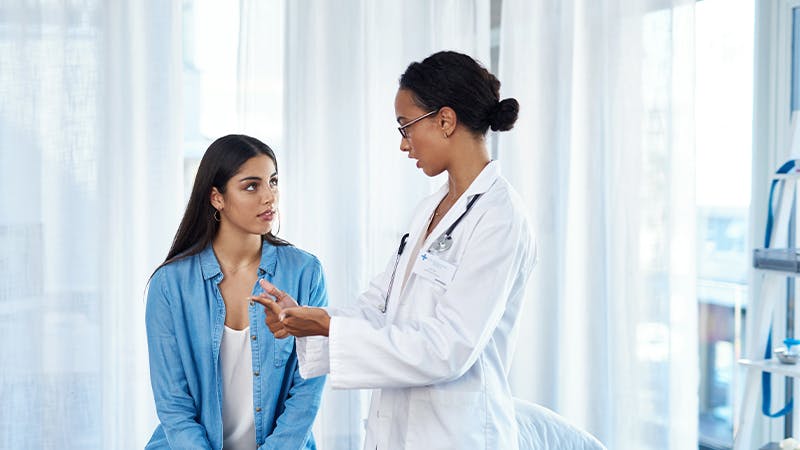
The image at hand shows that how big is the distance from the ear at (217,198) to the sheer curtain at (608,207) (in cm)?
140

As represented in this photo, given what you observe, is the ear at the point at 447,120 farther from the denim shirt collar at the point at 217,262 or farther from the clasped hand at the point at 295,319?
the denim shirt collar at the point at 217,262

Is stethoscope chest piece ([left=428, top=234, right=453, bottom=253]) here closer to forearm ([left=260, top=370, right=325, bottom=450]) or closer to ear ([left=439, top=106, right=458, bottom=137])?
ear ([left=439, top=106, right=458, bottom=137])

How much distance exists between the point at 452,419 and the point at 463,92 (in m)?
0.62

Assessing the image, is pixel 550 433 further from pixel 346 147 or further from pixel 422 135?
pixel 346 147

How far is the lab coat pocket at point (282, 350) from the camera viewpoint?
1937 millimetres

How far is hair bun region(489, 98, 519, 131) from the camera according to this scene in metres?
1.51

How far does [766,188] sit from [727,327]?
62 cm

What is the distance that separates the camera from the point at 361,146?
280 centimetres

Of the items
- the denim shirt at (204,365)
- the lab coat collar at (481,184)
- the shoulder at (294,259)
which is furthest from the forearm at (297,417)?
the lab coat collar at (481,184)

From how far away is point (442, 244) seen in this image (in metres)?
1.52

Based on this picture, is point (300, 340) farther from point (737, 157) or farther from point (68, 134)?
point (737, 157)

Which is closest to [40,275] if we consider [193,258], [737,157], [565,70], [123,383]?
[123,383]

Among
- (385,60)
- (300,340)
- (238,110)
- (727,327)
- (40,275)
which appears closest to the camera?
(300,340)

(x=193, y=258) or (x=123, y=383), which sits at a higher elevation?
(x=193, y=258)
